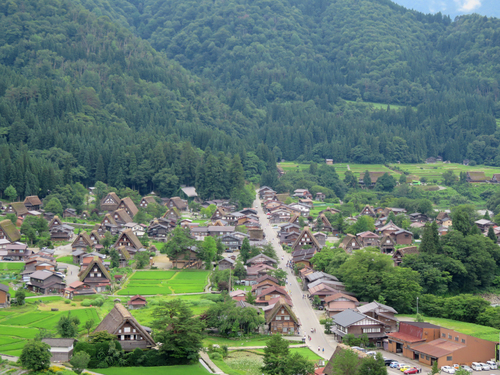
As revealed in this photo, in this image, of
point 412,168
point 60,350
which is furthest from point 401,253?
point 412,168

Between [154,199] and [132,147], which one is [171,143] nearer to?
[132,147]

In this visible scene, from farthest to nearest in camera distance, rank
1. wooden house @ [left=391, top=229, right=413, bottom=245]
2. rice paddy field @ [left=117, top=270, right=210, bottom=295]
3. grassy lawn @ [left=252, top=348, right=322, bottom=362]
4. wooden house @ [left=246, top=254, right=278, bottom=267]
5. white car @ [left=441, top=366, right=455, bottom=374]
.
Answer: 1. wooden house @ [left=391, top=229, right=413, bottom=245]
2. wooden house @ [left=246, top=254, right=278, bottom=267]
3. rice paddy field @ [left=117, top=270, right=210, bottom=295]
4. grassy lawn @ [left=252, top=348, right=322, bottom=362]
5. white car @ [left=441, top=366, right=455, bottom=374]

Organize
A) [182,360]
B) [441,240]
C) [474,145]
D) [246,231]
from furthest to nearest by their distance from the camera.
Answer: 1. [474,145]
2. [246,231]
3. [441,240]
4. [182,360]

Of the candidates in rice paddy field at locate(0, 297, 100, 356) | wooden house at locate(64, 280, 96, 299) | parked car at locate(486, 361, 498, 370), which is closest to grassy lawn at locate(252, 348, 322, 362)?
parked car at locate(486, 361, 498, 370)

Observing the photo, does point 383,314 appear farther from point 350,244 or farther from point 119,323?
point 350,244

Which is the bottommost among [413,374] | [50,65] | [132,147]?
[413,374]

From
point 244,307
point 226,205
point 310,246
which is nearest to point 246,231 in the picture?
point 310,246

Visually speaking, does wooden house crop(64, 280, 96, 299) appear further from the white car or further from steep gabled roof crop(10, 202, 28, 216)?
the white car
